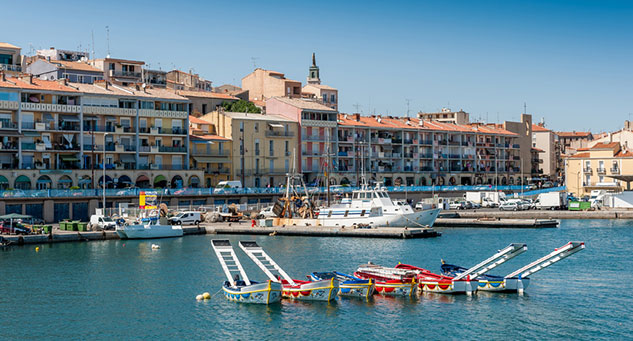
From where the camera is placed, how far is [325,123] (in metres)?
124

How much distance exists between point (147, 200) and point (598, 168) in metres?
72.5

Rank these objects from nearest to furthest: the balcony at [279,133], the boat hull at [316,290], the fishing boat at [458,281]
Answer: the boat hull at [316,290]
the fishing boat at [458,281]
the balcony at [279,133]

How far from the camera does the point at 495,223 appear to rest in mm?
88562

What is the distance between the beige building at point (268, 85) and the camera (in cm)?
14438

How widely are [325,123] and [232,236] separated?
161 feet

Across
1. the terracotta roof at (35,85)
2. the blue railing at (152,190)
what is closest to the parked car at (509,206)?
the blue railing at (152,190)

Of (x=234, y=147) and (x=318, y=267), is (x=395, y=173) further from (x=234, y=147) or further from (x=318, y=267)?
(x=318, y=267)

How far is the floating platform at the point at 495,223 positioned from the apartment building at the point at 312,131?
29571mm

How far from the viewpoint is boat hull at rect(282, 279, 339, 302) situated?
42625mm

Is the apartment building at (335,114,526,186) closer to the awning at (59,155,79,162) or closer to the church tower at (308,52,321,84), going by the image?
the church tower at (308,52,321,84)

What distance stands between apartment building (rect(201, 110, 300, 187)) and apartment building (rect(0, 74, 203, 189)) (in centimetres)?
821

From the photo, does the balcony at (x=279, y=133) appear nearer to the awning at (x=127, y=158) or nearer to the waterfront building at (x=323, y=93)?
the awning at (x=127, y=158)

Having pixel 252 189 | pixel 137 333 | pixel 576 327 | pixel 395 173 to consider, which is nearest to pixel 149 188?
pixel 252 189

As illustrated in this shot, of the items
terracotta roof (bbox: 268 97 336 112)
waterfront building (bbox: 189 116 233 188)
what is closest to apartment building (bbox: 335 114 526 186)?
terracotta roof (bbox: 268 97 336 112)
